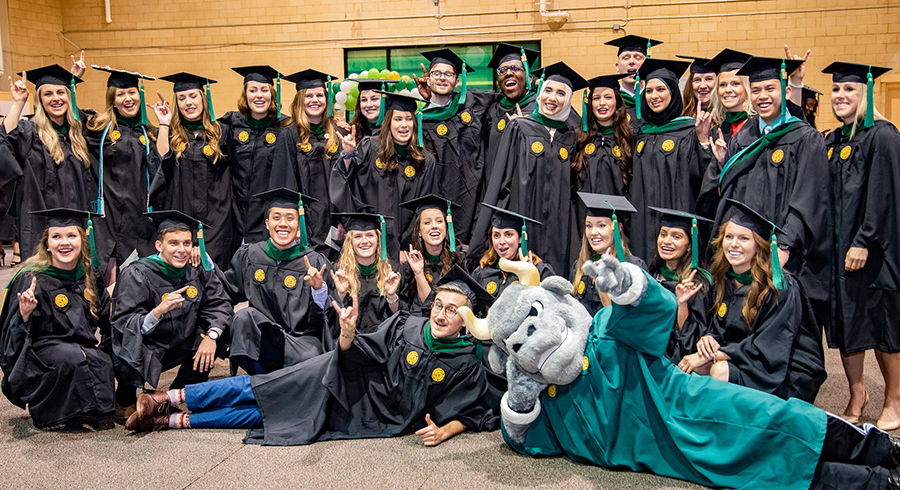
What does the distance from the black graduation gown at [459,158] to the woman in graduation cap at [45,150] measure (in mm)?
2461

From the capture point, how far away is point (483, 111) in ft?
19.1

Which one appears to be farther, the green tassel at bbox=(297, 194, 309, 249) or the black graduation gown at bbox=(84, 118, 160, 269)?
the black graduation gown at bbox=(84, 118, 160, 269)

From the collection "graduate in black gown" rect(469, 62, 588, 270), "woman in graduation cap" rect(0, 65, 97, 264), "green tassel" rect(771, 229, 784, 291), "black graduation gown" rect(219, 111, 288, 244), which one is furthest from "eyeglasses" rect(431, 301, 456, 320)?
"woman in graduation cap" rect(0, 65, 97, 264)

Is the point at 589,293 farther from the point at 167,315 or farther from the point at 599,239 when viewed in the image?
the point at 167,315

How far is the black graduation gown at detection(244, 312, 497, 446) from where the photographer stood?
12.1 feet

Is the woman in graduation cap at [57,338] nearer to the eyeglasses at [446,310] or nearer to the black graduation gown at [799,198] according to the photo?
the eyeglasses at [446,310]

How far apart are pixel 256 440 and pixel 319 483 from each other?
615mm

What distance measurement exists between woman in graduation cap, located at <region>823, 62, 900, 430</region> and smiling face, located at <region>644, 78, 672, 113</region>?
96cm

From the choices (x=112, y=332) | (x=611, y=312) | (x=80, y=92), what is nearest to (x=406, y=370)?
(x=611, y=312)

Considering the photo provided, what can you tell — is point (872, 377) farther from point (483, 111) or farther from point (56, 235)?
point (56, 235)

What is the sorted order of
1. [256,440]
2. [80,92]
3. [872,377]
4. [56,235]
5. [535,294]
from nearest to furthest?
[535,294] < [256,440] < [56,235] < [872,377] < [80,92]

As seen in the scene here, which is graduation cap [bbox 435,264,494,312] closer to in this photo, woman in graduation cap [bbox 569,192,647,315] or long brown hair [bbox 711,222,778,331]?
woman in graduation cap [bbox 569,192,647,315]

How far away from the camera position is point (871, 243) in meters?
3.89

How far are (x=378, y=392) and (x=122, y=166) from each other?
2886mm
